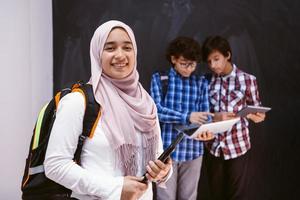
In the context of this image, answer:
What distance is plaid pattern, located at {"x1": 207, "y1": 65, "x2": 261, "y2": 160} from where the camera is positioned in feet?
8.59

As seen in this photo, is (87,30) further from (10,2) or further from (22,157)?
(22,157)

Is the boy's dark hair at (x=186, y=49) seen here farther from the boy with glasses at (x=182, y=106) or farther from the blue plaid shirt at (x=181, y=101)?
the blue plaid shirt at (x=181, y=101)

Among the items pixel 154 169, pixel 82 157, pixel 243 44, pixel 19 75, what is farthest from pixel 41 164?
pixel 243 44

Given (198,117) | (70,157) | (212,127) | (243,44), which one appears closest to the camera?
(70,157)

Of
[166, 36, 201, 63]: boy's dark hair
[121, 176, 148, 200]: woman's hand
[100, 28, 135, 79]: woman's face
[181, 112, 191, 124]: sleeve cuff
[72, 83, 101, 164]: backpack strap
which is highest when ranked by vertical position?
[166, 36, 201, 63]: boy's dark hair

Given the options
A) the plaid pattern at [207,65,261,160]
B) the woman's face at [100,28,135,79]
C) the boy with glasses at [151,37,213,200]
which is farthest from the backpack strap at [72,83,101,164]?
the plaid pattern at [207,65,261,160]

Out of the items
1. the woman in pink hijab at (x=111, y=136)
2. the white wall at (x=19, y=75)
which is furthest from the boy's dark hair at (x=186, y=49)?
the woman in pink hijab at (x=111, y=136)

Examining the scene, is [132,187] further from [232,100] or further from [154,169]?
[232,100]

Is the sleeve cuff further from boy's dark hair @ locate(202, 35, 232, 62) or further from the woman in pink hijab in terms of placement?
the woman in pink hijab

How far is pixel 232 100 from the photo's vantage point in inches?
103

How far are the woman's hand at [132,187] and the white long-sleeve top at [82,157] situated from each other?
2cm

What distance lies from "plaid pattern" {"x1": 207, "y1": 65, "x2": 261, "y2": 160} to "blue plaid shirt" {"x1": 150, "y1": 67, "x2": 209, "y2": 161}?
0.31 ft

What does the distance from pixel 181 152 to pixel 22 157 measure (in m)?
1.15

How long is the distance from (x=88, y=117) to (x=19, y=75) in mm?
1583
